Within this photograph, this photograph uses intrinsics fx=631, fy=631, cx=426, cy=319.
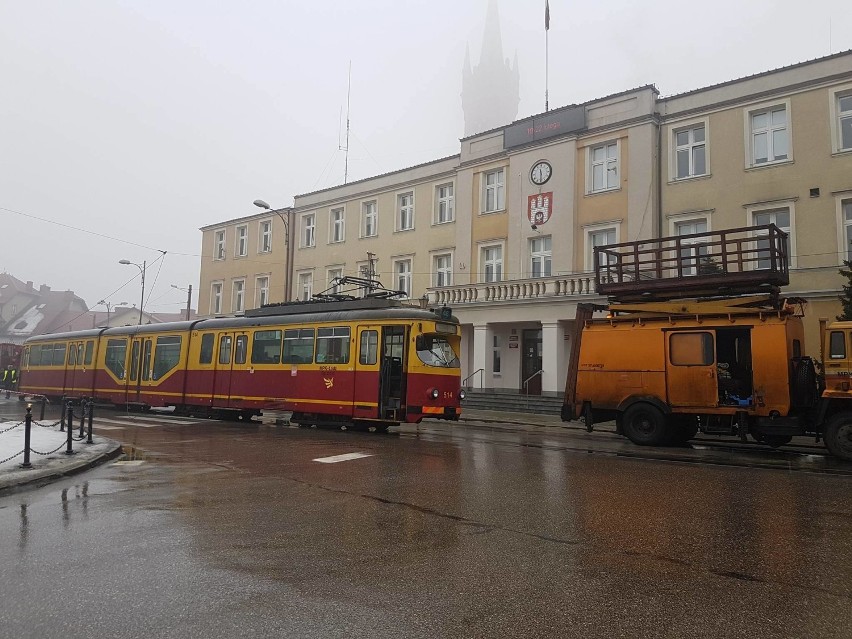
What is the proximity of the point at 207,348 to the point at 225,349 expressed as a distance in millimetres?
960

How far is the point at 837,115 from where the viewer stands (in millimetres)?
21031

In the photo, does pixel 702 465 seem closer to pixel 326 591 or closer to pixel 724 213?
pixel 326 591

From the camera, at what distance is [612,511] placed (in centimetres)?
703

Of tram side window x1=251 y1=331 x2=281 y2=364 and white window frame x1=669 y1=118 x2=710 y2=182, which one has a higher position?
white window frame x1=669 y1=118 x2=710 y2=182

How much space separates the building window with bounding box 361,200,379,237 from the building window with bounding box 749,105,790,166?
19426 millimetres

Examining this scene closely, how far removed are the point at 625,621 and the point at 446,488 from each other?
461 centimetres

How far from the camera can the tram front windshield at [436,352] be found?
52.5ft

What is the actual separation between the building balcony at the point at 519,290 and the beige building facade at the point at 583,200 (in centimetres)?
6

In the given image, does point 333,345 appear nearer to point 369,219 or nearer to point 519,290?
point 519,290

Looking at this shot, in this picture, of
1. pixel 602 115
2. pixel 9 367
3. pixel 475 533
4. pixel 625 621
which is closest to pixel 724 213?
pixel 602 115

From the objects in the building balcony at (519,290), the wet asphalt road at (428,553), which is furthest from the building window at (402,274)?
the wet asphalt road at (428,553)

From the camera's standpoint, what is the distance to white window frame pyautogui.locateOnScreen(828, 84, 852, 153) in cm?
2088

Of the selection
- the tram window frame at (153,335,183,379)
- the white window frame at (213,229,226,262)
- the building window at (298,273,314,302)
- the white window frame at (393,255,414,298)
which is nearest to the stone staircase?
the white window frame at (393,255,414,298)

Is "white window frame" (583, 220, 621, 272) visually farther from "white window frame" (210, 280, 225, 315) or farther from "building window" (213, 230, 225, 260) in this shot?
"building window" (213, 230, 225, 260)
